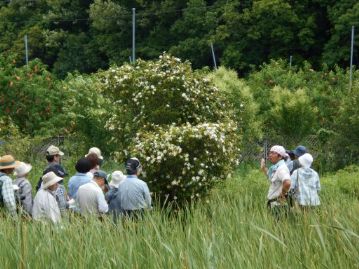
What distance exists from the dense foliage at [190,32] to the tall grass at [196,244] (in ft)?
131

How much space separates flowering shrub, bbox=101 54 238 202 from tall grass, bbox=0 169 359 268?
4.25 m

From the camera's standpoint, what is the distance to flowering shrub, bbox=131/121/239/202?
10984 mm

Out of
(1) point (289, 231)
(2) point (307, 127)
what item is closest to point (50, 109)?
(2) point (307, 127)

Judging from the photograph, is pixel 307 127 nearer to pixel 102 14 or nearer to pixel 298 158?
pixel 298 158

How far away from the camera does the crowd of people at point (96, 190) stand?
800cm

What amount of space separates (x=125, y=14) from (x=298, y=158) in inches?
1800

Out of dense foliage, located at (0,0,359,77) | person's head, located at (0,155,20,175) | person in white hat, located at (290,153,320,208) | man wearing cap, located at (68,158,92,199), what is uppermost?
dense foliage, located at (0,0,359,77)

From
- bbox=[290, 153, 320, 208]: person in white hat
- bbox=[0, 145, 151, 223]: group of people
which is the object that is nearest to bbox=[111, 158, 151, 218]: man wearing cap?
bbox=[0, 145, 151, 223]: group of people

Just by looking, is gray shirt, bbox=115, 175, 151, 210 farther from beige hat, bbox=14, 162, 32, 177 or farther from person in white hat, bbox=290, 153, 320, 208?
person in white hat, bbox=290, 153, 320, 208

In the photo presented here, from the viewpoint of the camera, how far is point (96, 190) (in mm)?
8234

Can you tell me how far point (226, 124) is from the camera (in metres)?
12.1

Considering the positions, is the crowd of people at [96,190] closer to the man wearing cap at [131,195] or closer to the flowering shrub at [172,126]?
the man wearing cap at [131,195]

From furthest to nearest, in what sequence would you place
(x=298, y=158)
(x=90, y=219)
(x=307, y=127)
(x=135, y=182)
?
(x=307, y=127), (x=298, y=158), (x=135, y=182), (x=90, y=219)

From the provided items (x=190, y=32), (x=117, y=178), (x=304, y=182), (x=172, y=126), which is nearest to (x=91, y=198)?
(x=117, y=178)
